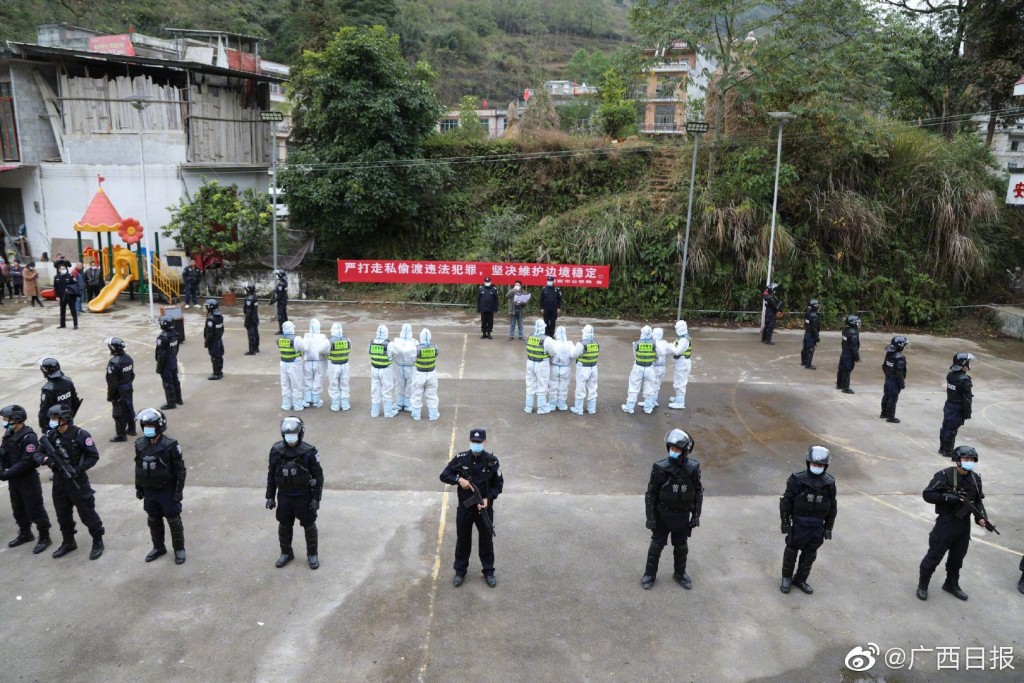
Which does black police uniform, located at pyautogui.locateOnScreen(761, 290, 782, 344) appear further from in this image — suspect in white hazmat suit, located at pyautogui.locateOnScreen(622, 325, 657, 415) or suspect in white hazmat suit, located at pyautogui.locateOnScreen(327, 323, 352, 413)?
suspect in white hazmat suit, located at pyautogui.locateOnScreen(327, 323, 352, 413)

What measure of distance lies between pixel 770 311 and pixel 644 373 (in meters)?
7.32

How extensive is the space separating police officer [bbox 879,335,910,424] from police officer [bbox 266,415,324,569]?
10.1 metres

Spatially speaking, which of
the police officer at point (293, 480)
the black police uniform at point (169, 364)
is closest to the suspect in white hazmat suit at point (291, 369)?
the black police uniform at point (169, 364)

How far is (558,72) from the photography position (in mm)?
69250

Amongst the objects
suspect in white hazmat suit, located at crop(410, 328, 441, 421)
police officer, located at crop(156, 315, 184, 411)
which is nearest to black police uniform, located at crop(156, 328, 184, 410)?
police officer, located at crop(156, 315, 184, 411)

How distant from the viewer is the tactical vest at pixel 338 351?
40.5 ft

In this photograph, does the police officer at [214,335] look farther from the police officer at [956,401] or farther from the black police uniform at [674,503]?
the police officer at [956,401]

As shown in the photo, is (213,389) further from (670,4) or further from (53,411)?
(670,4)

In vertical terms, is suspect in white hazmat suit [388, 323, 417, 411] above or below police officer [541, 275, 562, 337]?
below

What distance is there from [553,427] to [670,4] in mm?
15924

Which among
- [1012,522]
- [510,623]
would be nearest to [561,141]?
[1012,522]

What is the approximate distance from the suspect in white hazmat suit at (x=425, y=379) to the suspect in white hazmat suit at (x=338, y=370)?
4.35ft

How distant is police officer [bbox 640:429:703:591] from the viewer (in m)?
6.93

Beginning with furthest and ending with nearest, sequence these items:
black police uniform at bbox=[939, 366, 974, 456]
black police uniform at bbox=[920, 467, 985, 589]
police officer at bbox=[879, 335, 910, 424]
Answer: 1. police officer at bbox=[879, 335, 910, 424]
2. black police uniform at bbox=[939, 366, 974, 456]
3. black police uniform at bbox=[920, 467, 985, 589]
